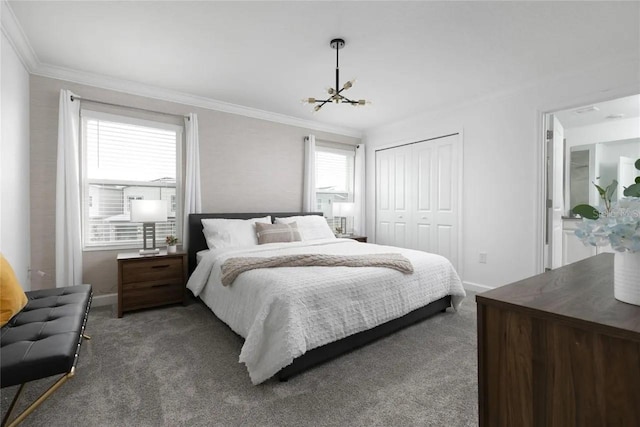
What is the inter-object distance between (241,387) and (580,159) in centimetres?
562

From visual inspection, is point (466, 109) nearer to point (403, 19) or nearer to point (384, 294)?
point (403, 19)

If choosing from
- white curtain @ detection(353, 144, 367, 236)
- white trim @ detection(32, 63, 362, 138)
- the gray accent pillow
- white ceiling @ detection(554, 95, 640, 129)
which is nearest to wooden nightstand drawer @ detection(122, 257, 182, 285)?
the gray accent pillow

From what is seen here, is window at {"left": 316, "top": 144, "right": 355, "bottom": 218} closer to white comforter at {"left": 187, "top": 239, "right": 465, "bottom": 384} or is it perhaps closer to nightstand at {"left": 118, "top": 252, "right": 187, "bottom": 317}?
white comforter at {"left": 187, "top": 239, "right": 465, "bottom": 384}

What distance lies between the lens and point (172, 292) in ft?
10.9

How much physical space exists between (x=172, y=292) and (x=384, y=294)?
7.62 ft

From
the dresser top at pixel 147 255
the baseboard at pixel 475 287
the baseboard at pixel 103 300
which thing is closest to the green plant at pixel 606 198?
the baseboard at pixel 475 287

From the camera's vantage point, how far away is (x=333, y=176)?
5.40 m

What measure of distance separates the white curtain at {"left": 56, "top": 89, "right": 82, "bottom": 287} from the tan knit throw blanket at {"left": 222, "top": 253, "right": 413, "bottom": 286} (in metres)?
1.78

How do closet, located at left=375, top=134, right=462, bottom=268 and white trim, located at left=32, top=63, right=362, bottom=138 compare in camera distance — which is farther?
closet, located at left=375, top=134, right=462, bottom=268

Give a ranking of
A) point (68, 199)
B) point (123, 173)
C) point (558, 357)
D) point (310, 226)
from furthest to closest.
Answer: point (310, 226), point (123, 173), point (68, 199), point (558, 357)

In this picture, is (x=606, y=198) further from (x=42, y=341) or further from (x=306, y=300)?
(x=42, y=341)

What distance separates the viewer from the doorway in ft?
11.0

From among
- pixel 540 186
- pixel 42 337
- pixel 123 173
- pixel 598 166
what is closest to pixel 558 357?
pixel 42 337

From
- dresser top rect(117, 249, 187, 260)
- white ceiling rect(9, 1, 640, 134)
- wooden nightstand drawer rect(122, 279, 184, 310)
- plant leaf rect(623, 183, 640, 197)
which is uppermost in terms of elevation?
white ceiling rect(9, 1, 640, 134)
